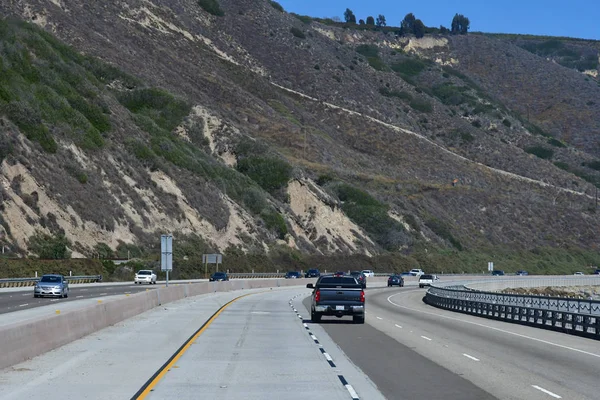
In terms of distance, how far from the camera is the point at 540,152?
536 ft

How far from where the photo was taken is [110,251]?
245 ft

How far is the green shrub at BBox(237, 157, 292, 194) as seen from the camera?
107438 millimetres

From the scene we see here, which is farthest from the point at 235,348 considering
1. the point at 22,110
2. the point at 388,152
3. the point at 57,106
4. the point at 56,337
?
the point at 388,152

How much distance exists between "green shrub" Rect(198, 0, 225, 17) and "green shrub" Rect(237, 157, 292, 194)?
186 feet

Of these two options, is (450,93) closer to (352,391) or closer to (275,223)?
(275,223)

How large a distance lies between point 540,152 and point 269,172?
2857 inches

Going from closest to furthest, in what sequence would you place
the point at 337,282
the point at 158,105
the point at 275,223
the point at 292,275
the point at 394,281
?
the point at 337,282 < the point at 394,281 < the point at 292,275 < the point at 275,223 < the point at 158,105

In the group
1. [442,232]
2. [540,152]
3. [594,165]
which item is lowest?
[442,232]

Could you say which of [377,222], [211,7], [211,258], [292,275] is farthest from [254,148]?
[211,7]

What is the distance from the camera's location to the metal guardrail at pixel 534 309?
2994 cm

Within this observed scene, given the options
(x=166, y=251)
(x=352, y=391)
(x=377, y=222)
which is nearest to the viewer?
(x=352, y=391)

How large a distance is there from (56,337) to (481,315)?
2712 cm

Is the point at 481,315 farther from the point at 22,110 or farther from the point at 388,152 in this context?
the point at 388,152

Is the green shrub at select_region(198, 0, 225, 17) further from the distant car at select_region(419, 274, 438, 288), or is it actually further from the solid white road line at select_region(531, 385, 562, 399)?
the solid white road line at select_region(531, 385, 562, 399)
